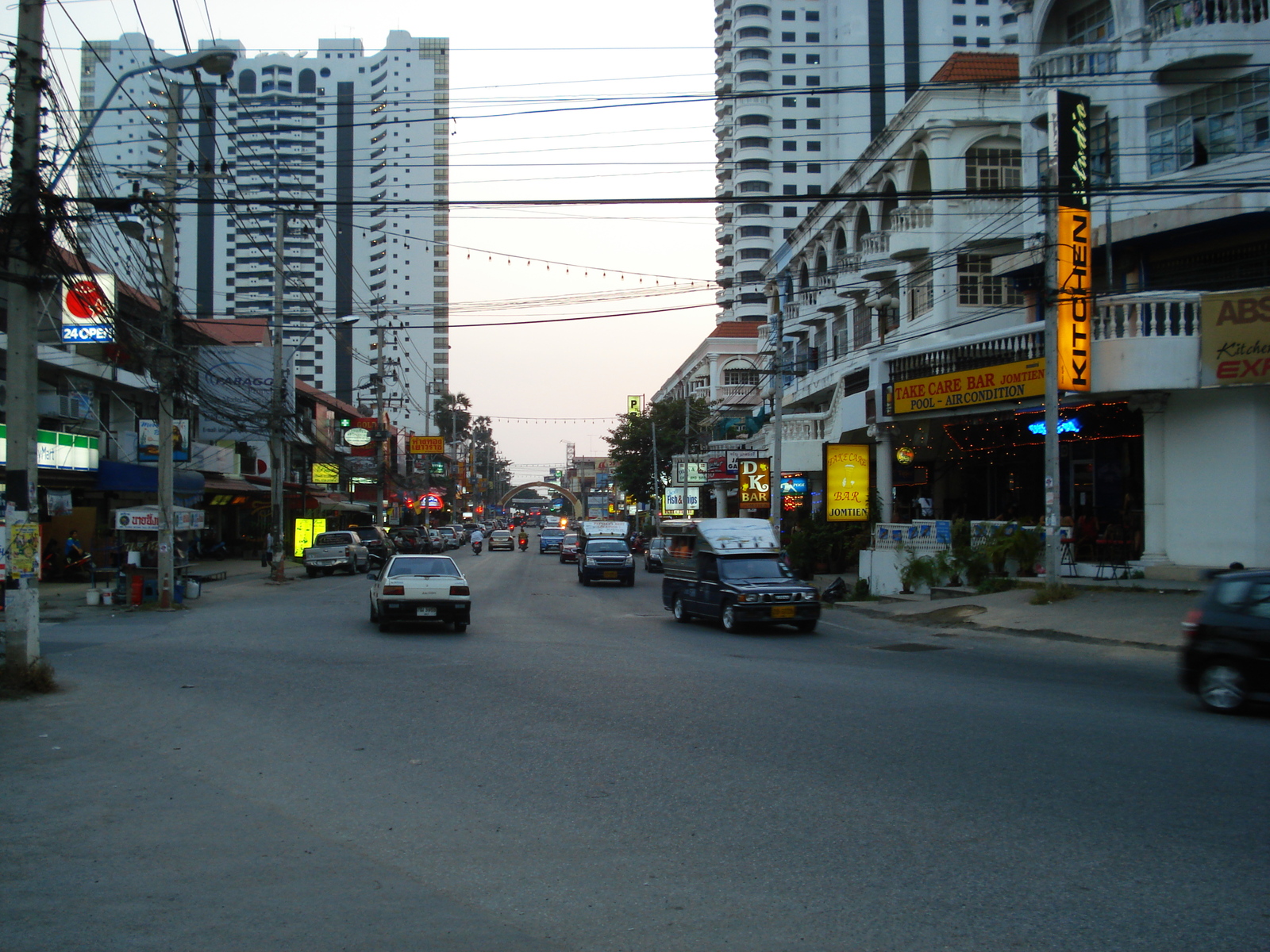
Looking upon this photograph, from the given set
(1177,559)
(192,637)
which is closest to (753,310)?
(1177,559)

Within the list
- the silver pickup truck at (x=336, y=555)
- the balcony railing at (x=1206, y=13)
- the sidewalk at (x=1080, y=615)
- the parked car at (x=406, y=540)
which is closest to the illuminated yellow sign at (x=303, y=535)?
the parked car at (x=406, y=540)

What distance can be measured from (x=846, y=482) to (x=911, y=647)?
13.7 m

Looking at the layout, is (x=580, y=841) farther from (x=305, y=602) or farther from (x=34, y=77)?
(x=305, y=602)

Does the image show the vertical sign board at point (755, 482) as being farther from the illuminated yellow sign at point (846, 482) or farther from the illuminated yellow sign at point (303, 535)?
the illuminated yellow sign at point (303, 535)

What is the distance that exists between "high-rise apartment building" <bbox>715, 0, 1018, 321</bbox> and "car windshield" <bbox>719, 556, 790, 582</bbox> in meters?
78.1

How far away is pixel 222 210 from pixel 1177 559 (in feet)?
451

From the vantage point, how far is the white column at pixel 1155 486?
73.2 ft

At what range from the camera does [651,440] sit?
73.4 meters

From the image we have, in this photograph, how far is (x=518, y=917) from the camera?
5230 mm

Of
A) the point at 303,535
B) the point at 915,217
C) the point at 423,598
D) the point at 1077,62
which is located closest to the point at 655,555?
the point at 303,535

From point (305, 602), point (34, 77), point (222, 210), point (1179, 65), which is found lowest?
point (305, 602)

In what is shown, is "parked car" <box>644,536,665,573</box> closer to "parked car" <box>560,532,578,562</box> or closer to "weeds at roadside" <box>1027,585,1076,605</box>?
"parked car" <box>560,532,578,562</box>

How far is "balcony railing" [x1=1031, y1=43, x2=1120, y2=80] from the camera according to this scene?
1017 inches

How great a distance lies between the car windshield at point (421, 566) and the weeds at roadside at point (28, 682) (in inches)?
326
